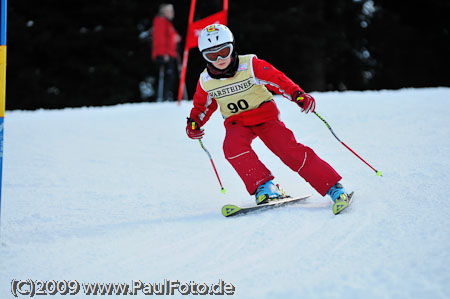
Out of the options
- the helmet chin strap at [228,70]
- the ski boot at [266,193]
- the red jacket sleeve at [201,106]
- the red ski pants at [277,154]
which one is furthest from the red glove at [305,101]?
the red jacket sleeve at [201,106]

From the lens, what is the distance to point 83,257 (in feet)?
9.43

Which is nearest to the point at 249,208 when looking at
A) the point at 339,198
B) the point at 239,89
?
the point at 339,198

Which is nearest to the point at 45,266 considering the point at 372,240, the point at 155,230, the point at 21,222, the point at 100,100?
the point at 155,230

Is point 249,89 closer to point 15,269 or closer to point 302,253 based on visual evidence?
point 302,253

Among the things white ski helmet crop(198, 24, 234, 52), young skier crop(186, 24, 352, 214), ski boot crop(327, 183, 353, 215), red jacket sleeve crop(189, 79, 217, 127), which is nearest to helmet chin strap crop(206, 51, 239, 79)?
young skier crop(186, 24, 352, 214)

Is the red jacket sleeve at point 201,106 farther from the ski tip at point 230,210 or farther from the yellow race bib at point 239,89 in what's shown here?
the ski tip at point 230,210

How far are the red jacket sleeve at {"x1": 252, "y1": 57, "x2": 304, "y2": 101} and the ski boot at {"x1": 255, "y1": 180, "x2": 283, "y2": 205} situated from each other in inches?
23.7

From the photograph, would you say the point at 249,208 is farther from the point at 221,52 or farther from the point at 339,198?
the point at 221,52

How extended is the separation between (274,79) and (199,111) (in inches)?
24.9

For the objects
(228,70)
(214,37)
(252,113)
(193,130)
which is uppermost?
(214,37)

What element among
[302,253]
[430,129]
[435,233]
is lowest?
[430,129]

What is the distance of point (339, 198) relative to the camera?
3295mm

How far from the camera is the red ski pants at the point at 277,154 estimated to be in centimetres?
343

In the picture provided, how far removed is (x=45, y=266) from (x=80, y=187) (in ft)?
5.80
